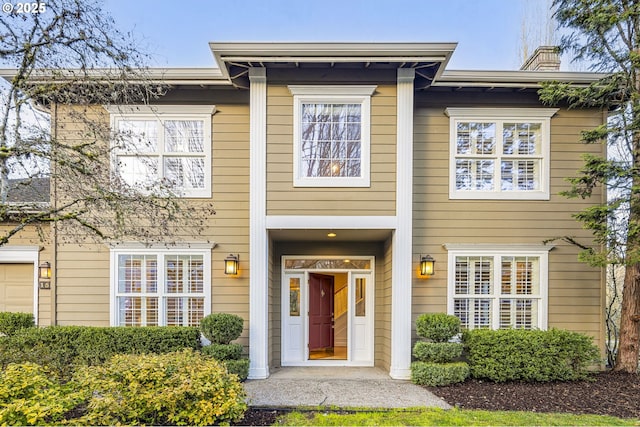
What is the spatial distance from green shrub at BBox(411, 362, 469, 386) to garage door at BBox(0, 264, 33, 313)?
24.2 ft

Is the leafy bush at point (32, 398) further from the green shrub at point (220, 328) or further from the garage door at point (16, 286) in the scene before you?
the garage door at point (16, 286)

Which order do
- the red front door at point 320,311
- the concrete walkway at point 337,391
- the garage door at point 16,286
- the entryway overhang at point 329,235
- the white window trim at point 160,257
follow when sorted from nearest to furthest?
the concrete walkway at point 337,391, the entryway overhang at point 329,235, the white window trim at point 160,257, the garage door at point 16,286, the red front door at point 320,311

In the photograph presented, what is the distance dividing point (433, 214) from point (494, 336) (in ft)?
7.42

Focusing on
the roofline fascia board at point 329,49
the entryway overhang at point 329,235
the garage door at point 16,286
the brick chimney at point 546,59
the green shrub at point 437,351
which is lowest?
the green shrub at point 437,351

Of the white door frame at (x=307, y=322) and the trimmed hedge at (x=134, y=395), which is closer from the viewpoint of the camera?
the trimmed hedge at (x=134, y=395)

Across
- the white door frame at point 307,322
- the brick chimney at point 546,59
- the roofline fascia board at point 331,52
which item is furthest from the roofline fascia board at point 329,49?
the white door frame at point 307,322

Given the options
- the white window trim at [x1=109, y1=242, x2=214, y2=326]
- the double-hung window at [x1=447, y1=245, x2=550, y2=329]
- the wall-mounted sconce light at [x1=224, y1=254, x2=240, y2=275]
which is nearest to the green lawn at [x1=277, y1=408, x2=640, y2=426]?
the double-hung window at [x1=447, y1=245, x2=550, y2=329]

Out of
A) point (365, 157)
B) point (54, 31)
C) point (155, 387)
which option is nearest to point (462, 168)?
point (365, 157)

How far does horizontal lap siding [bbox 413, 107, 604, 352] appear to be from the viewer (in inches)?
268

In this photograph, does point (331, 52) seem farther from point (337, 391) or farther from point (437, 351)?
point (337, 391)

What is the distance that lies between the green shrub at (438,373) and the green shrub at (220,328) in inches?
117

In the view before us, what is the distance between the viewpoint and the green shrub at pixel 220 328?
19.4 ft

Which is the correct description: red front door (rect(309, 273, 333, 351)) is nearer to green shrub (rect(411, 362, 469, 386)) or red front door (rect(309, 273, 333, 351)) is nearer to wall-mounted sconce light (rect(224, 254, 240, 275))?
wall-mounted sconce light (rect(224, 254, 240, 275))

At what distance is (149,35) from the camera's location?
4.71m
